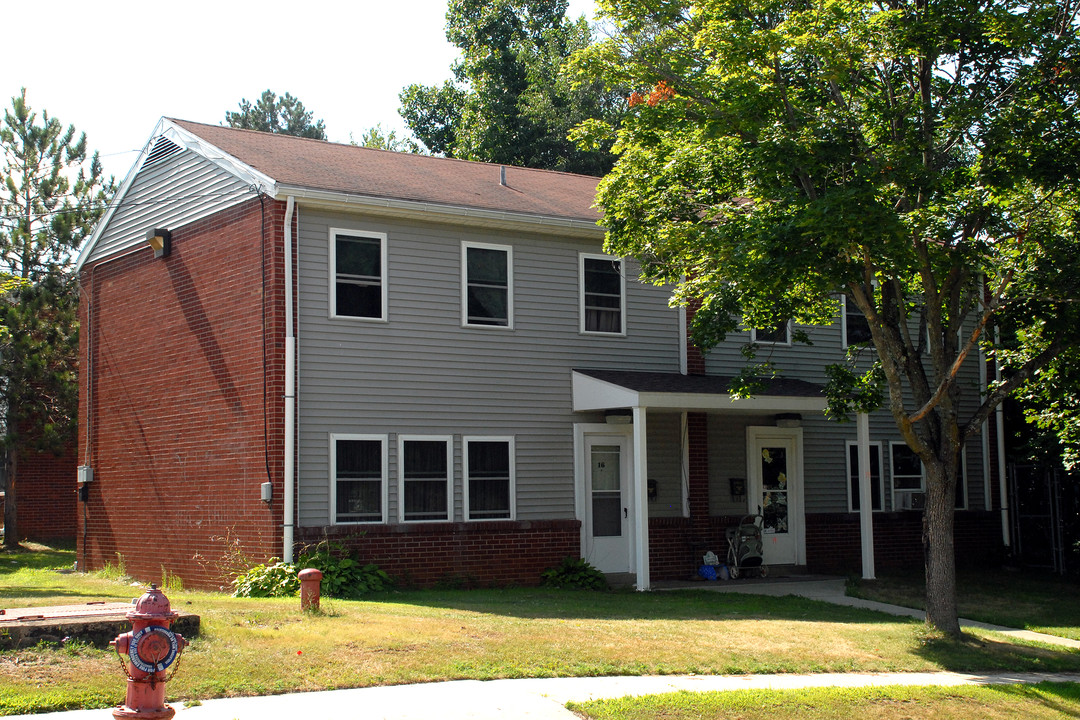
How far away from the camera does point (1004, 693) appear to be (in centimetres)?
990

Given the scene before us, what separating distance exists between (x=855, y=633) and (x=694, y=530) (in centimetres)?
635

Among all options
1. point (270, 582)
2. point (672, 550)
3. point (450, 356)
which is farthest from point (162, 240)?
point (672, 550)

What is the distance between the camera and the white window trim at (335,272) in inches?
630

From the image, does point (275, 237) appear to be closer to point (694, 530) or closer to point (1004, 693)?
point (694, 530)

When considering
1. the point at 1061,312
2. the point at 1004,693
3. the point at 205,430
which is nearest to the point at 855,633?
the point at 1004,693

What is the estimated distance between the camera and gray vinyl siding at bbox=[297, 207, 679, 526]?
15.8 m

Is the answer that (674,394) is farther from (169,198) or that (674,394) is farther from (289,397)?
(169,198)

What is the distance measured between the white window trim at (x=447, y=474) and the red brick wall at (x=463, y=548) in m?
0.17

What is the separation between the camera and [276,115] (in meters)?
63.6

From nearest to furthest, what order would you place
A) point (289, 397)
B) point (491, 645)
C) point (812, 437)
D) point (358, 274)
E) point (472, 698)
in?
1. point (472, 698)
2. point (491, 645)
3. point (289, 397)
4. point (358, 274)
5. point (812, 437)

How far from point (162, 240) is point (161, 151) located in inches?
74.9

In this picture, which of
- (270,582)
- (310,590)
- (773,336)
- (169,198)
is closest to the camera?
(310,590)

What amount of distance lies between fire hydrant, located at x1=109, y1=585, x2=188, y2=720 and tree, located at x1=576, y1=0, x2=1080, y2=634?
7.04 metres

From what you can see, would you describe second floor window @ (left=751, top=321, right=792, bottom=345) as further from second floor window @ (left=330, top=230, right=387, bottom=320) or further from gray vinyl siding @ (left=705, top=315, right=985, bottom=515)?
second floor window @ (left=330, top=230, right=387, bottom=320)
